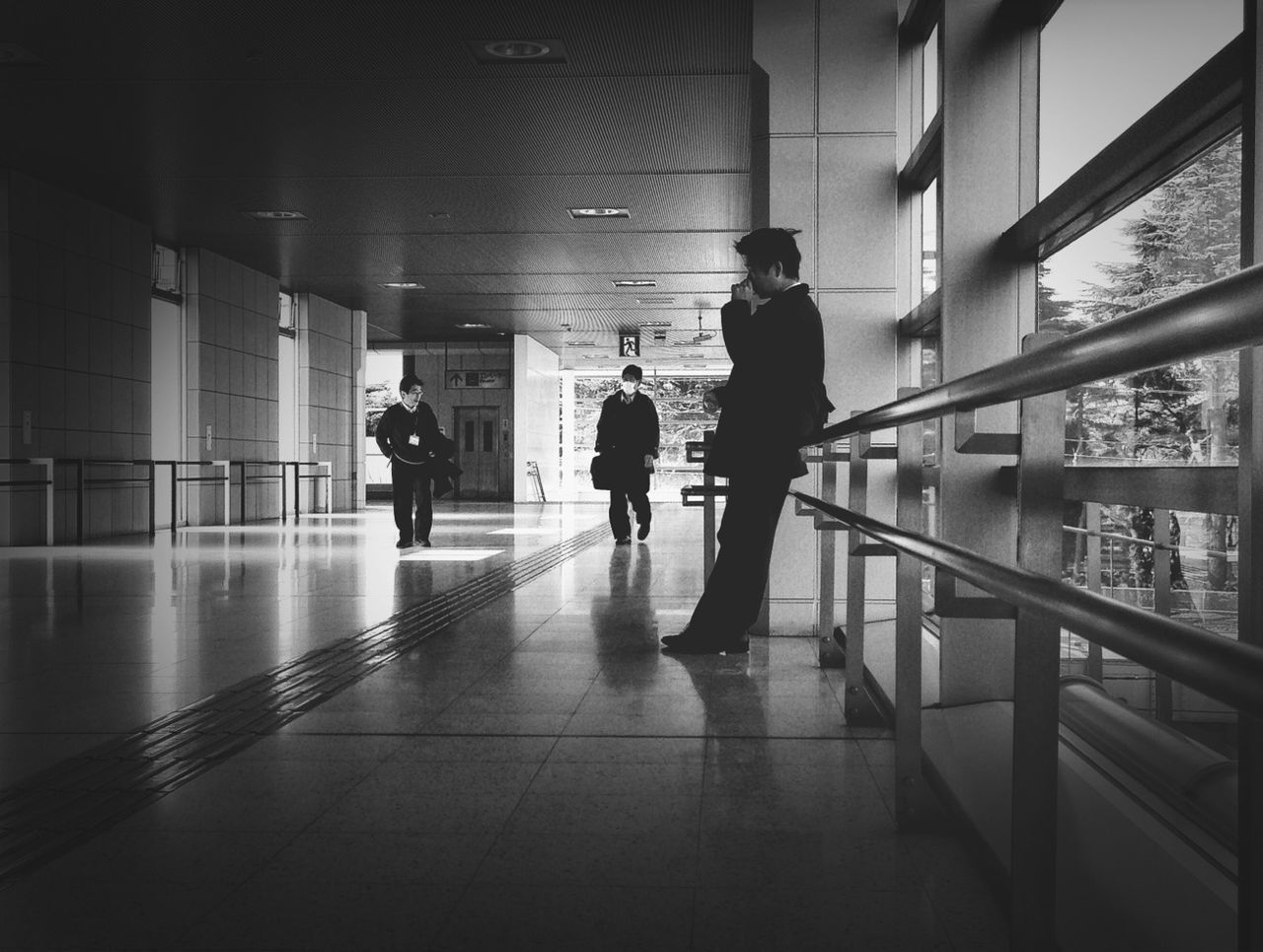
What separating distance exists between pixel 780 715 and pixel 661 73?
6176mm

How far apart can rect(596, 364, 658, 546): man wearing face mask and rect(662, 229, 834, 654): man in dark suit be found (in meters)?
6.83

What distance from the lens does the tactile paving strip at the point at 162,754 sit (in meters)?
2.50

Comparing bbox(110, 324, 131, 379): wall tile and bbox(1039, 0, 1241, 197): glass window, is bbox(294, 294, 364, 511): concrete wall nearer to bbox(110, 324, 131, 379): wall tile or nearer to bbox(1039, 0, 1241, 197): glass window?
bbox(110, 324, 131, 379): wall tile

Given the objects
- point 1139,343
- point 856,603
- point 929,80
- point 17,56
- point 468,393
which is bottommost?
point 856,603

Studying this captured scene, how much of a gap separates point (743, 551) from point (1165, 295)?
84.6 inches

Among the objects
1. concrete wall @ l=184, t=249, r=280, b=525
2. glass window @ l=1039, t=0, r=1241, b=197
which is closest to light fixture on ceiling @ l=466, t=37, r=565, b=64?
glass window @ l=1039, t=0, r=1241, b=197

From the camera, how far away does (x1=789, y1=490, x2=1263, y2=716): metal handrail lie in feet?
2.64

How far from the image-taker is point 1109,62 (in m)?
3.06

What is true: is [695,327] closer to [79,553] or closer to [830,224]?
[79,553]

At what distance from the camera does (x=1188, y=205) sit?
2.61 m

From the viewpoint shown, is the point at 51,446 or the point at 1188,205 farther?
the point at 51,446

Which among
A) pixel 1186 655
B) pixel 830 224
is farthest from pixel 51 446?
pixel 1186 655

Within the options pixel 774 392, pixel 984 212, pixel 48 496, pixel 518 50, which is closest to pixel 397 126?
pixel 518 50

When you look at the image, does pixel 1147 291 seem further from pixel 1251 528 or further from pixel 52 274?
pixel 52 274
